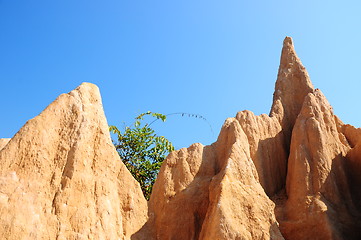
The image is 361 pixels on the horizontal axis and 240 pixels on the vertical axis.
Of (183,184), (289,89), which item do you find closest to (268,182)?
(183,184)

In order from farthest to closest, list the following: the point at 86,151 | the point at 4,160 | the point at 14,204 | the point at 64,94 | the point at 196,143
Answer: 1. the point at 196,143
2. the point at 64,94
3. the point at 86,151
4. the point at 4,160
5. the point at 14,204

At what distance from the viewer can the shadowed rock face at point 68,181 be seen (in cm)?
616

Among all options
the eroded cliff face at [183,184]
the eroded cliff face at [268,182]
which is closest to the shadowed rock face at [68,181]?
the eroded cliff face at [183,184]

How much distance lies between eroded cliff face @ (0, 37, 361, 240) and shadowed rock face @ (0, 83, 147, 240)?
0.02m

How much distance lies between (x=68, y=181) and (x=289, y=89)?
9.62 m

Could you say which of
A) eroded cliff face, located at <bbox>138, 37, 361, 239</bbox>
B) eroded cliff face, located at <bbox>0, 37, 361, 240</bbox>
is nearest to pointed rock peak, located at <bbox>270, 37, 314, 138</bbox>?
eroded cliff face, located at <bbox>138, 37, 361, 239</bbox>

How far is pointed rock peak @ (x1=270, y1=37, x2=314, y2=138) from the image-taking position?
13.1 metres

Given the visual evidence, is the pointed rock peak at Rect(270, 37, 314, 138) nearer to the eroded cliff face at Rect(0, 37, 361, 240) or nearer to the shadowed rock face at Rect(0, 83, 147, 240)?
the eroded cliff face at Rect(0, 37, 361, 240)

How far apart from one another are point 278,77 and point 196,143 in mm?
6112

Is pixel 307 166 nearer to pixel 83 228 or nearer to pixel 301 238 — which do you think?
pixel 301 238

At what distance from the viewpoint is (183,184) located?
29.0 ft

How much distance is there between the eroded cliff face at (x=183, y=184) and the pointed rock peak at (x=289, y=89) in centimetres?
122

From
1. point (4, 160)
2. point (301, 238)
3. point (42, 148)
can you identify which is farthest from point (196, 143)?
point (4, 160)

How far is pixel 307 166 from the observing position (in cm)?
1035
